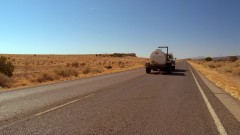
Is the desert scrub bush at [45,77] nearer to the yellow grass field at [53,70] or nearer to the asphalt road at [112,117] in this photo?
the yellow grass field at [53,70]

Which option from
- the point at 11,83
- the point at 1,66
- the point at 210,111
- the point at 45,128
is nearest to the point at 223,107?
the point at 210,111

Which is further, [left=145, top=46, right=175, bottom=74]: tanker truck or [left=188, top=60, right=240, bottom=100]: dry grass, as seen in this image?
[left=145, top=46, right=175, bottom=74]: tanker truck

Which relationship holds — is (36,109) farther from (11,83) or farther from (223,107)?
(11,83)

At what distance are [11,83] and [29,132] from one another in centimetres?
1631

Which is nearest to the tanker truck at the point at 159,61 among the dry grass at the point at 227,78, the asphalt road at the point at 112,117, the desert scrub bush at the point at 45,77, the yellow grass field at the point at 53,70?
the dry grass at the point at 227,78

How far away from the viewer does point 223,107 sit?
392 inches

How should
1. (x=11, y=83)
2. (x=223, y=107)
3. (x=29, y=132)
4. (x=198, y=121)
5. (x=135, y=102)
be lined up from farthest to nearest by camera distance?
(x=11, y=83) → (x=135, y=102) → (x=223, y=107) → (x=198, y=121) → (x=29, y=132)

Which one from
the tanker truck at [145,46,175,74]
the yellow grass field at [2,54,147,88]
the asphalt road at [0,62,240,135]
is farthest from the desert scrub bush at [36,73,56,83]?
the asphalt road at [0,62,240,135]

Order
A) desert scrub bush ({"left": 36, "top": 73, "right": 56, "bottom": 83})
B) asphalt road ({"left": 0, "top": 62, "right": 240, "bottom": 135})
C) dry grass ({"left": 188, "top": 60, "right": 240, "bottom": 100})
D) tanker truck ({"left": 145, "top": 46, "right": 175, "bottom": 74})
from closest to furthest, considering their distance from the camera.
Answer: asphalt road ({"left": 0, "top": 62, "right": 240, "bottom": 135}) → dry grass ({"left": 188, "top": 60, "right": 240, "bottom": 100}) → desert scrub bush ({"left": 36, "top": 73, "right": 56, "bottom": 83}) → tanker truck ({"left": 145, "top": 46, "right": 175, "bottom": 74})

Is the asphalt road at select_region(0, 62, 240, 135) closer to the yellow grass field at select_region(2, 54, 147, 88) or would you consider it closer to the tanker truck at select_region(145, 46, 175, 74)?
the yellow grass field at select_region(2, 54, 147, 88)

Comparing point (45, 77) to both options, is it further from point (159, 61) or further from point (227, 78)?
point (227, 78)

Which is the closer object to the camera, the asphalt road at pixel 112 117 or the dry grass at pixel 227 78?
the asphalt road at pixel 112 117

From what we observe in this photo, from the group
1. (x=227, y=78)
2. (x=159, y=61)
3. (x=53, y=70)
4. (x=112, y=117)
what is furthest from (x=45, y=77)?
(x=112, y=117)

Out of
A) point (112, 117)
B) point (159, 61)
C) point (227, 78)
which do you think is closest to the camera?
point (112, 117)
